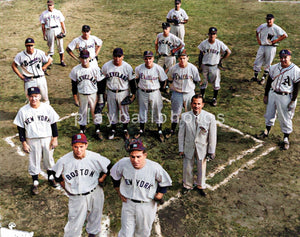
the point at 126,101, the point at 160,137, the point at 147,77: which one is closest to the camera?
the point at 147,77

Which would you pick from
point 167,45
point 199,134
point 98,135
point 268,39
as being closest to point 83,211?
point 199,134

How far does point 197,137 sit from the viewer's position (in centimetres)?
713

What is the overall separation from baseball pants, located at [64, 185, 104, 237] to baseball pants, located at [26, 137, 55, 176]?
1832mm

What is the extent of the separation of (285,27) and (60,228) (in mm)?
16179

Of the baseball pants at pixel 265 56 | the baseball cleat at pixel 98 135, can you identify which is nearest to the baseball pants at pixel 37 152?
the baseball cleat at pixel 98 135

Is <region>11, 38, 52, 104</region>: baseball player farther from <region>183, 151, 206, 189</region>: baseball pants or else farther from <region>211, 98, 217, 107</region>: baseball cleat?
<region>211, 98, 217, 107</region>: baseball cleat

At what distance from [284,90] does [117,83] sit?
4.06 metres

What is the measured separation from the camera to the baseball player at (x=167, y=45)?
11.6 meters

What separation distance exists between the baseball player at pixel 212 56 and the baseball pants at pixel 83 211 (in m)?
6.21

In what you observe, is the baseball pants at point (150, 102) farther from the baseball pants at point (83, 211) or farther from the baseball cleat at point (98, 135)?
the baseball pants at point (83, 211)

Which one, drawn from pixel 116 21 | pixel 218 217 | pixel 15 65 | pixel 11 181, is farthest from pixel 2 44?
pixel 218 217

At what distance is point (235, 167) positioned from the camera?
27.6 feet

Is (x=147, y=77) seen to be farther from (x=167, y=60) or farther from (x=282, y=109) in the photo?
(x=282, y=109)

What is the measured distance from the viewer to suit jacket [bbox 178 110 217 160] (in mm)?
7023
